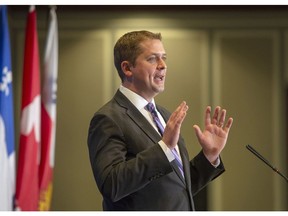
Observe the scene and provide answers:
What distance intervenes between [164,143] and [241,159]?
12.6 feet

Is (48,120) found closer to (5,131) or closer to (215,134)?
(5,131)

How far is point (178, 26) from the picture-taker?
15.9ft

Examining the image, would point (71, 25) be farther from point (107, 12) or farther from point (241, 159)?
point (241, 159)

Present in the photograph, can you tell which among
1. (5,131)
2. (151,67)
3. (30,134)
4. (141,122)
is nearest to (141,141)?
(141,122)

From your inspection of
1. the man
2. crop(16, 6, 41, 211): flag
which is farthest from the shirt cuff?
crop(16, 6, 41, 211): flag

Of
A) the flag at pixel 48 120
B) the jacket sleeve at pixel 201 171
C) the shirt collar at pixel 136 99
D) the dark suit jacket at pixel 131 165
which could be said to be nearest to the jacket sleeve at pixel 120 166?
the dark suit jacket at pixel 131 165

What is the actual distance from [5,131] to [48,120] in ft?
1.55

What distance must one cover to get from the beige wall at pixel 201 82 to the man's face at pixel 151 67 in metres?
3.64

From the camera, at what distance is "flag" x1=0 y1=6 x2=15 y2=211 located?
3188 millimetres

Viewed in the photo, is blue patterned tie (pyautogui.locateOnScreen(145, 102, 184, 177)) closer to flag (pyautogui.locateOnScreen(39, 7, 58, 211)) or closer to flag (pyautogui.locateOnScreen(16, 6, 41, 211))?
flag (pyautogui.locateOnScreen(16, 6, 41, 211))

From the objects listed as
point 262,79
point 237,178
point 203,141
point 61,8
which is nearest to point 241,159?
point 237,178

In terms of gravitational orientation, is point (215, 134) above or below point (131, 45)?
below

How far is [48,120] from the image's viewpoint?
12.0 feet

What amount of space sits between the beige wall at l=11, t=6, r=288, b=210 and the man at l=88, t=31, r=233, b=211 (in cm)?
357
